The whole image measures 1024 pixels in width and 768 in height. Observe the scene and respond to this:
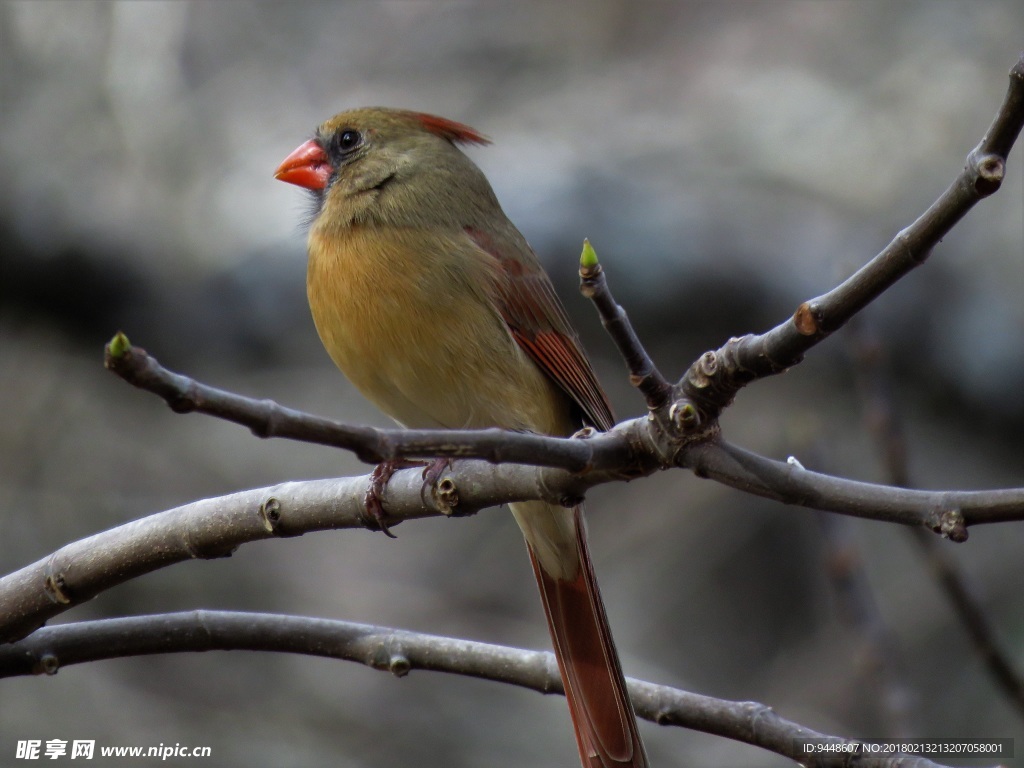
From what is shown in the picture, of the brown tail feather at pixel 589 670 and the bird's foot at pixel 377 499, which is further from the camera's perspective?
the brown tail feather at pixel 589 670

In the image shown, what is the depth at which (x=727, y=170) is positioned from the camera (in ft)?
18.4

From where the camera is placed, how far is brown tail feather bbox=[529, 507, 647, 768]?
2.65m

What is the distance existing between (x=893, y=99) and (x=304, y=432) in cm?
540

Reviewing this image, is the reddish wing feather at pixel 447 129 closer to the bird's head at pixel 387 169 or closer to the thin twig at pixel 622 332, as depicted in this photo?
the bird's head at pixel 387 169

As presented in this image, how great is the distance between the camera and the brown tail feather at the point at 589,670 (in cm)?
265

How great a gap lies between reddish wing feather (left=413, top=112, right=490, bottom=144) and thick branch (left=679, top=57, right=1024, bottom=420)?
2.24 m

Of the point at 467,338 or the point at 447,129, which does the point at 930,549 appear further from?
the point at 447,129

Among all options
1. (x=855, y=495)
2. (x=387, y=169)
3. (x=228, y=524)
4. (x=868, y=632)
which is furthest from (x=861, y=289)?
(x=387, y=169)

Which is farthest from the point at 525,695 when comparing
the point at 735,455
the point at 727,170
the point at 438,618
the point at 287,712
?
the point at 735,455

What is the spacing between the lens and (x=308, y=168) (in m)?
3.63

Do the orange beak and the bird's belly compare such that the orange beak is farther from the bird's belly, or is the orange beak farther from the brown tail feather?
the brown tail feather

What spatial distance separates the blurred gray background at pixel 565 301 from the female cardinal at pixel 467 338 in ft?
4.65

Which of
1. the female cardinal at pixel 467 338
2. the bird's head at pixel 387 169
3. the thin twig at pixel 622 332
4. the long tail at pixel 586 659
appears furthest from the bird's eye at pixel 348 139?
the thin twig at pixel 622 332

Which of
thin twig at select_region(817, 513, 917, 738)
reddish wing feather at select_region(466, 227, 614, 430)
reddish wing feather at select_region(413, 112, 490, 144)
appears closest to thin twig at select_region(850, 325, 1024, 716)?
thin twig at select_region(817, 513, 917, 738)
